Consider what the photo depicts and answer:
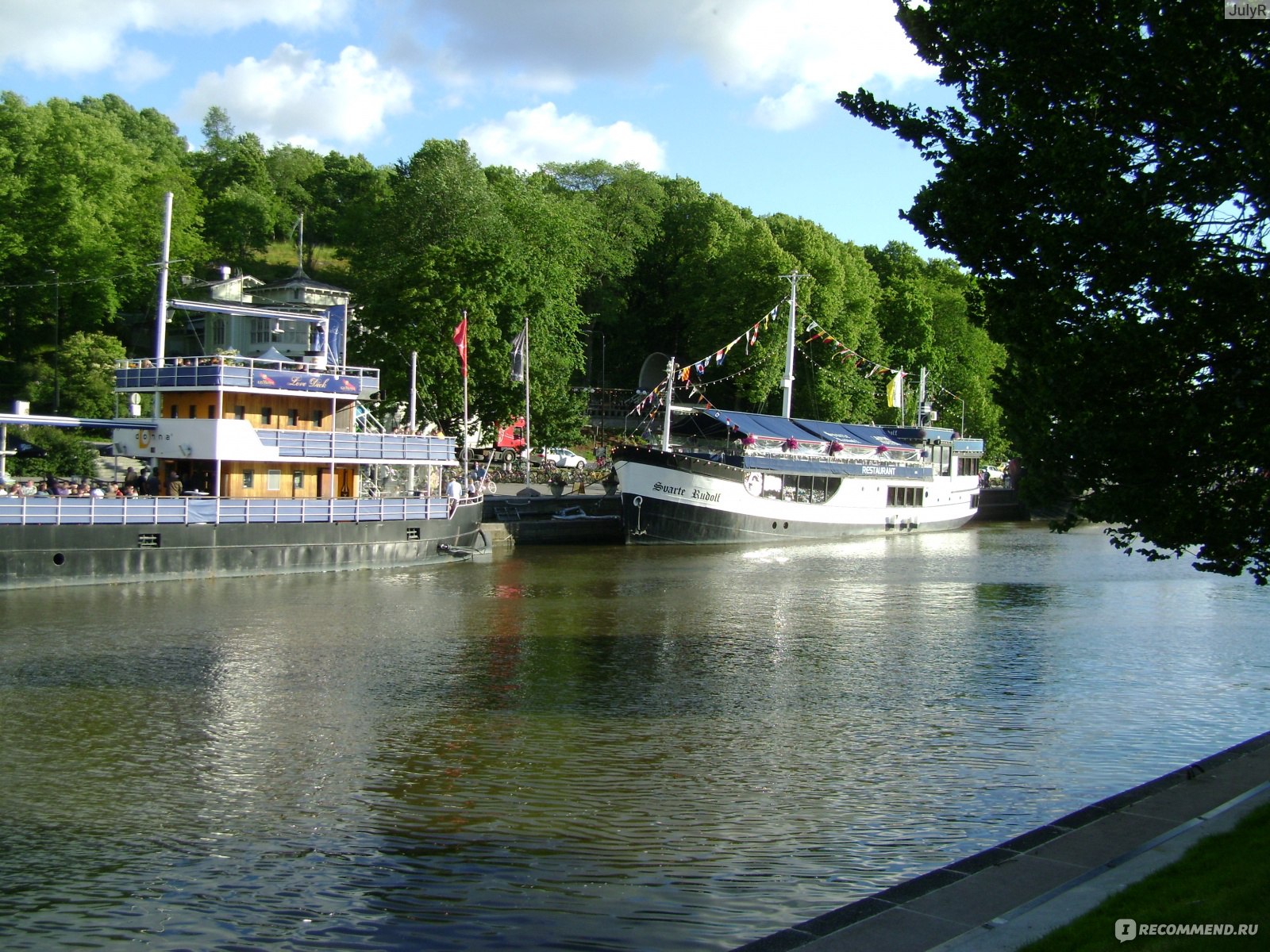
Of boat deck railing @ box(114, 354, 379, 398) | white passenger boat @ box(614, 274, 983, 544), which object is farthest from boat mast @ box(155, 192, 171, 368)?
white passenger boat @ box(614, 274, 983, 544)

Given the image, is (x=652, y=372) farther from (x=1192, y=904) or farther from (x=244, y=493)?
(x=1192, y=904)

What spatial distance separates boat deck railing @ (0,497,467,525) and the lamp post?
22315 millimetres

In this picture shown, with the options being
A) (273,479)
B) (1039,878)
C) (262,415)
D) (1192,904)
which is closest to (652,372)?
(262,415)

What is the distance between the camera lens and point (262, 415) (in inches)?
1538

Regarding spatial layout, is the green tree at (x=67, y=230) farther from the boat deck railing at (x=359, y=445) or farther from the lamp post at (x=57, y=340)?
the boat deck railing at (x=359, y=445)

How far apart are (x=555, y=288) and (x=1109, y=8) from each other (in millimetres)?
57703

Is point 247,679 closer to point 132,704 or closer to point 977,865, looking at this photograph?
point 132,704

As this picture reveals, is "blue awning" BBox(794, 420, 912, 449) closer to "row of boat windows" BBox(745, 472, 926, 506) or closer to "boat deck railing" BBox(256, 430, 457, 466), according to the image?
"row of boat windows" BBox(745, 472, 926, 506)

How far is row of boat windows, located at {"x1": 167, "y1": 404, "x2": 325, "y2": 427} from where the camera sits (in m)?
37.8

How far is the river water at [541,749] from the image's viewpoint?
11.5m

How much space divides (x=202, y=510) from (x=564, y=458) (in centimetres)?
3372

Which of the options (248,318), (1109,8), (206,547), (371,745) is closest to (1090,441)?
(1109,8)

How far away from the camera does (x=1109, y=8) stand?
45.2 ft

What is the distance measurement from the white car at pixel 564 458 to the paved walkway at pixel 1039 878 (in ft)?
175
